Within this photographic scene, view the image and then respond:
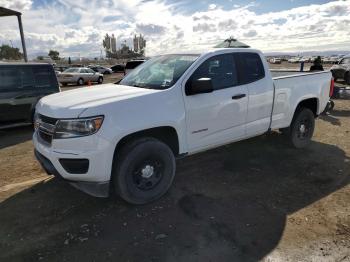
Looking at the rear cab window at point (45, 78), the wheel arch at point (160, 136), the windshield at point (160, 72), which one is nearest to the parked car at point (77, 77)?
the rear cab window at point (45, 78)

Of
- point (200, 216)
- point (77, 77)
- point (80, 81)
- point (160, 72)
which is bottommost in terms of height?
point (80, 81)

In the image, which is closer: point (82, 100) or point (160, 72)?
point (82, 100)

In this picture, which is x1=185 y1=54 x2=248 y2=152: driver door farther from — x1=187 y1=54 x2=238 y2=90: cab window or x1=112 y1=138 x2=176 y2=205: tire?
x1=112 y1=138 x2=176 y2=205: tire

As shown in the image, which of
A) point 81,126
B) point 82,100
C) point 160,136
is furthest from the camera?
point 160,136

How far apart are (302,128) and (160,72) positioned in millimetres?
3229

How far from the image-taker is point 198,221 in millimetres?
3744

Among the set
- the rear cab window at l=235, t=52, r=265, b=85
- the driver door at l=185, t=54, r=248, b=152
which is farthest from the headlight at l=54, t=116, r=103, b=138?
the rear cab window at l=235, t=52, r=265, b=85

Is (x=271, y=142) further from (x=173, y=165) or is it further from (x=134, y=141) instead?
(x=134, y=141)

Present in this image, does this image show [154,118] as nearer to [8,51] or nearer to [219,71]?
[219,71]

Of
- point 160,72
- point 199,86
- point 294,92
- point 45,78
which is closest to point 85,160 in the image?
Result: point 199,86

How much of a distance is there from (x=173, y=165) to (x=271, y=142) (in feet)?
10.8

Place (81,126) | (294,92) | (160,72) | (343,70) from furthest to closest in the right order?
(343,70), (294,92), (160,72), (81,126)

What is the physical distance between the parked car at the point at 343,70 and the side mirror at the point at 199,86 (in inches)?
663

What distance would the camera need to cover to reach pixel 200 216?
3855mm
